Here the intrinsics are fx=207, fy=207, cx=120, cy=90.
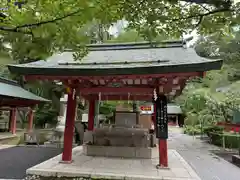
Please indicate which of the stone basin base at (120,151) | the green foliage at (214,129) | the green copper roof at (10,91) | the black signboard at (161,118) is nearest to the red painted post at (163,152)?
the black signboard at (161,118)

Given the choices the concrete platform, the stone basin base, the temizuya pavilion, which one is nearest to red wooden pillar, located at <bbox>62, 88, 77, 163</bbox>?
the temizuya pavilion

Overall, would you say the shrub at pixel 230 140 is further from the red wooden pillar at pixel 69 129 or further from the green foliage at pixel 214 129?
the red wooden pillar at pixel 69 129

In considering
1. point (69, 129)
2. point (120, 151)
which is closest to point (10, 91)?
point (69, 129)

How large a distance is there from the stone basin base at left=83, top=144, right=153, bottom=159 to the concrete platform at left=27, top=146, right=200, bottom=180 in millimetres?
361

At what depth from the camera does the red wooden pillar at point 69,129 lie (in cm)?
544

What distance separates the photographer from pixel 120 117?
1005 cm

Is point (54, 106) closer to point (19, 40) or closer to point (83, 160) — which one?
point (83, 160)

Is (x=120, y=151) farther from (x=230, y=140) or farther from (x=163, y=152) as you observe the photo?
(x=230, y=140)

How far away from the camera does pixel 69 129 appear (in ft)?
18.2

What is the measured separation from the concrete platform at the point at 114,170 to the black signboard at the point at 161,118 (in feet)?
2.82

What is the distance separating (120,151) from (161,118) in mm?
1873

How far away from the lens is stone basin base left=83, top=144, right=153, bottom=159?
20.3 feet

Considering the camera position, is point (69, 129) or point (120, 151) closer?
point (69, 129)

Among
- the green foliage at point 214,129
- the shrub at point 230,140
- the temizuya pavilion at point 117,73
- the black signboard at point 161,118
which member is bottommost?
the shrub at point 230,140
